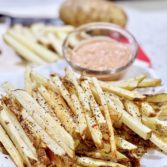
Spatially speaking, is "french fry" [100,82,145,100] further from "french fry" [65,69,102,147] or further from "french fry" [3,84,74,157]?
"french fry" [3,84,74,157]

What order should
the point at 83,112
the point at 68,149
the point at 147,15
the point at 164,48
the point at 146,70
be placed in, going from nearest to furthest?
the point at 68,149 → the point at 83,112 → the point at 146,70 → the point at 164,48 → the point at 147,15

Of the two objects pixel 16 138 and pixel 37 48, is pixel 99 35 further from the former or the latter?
pixel 16 138

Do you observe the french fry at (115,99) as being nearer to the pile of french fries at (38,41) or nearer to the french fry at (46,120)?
the french fry at (46,120)

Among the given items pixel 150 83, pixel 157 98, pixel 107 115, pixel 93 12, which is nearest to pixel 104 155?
pixel 107 115

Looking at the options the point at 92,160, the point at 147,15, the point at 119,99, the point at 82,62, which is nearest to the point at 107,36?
the point at 82,62

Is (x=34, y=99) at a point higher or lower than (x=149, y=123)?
higher

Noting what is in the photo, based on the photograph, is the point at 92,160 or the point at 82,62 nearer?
the point at 92,160

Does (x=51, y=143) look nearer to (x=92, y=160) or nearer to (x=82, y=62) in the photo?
(x=92, y=160)
